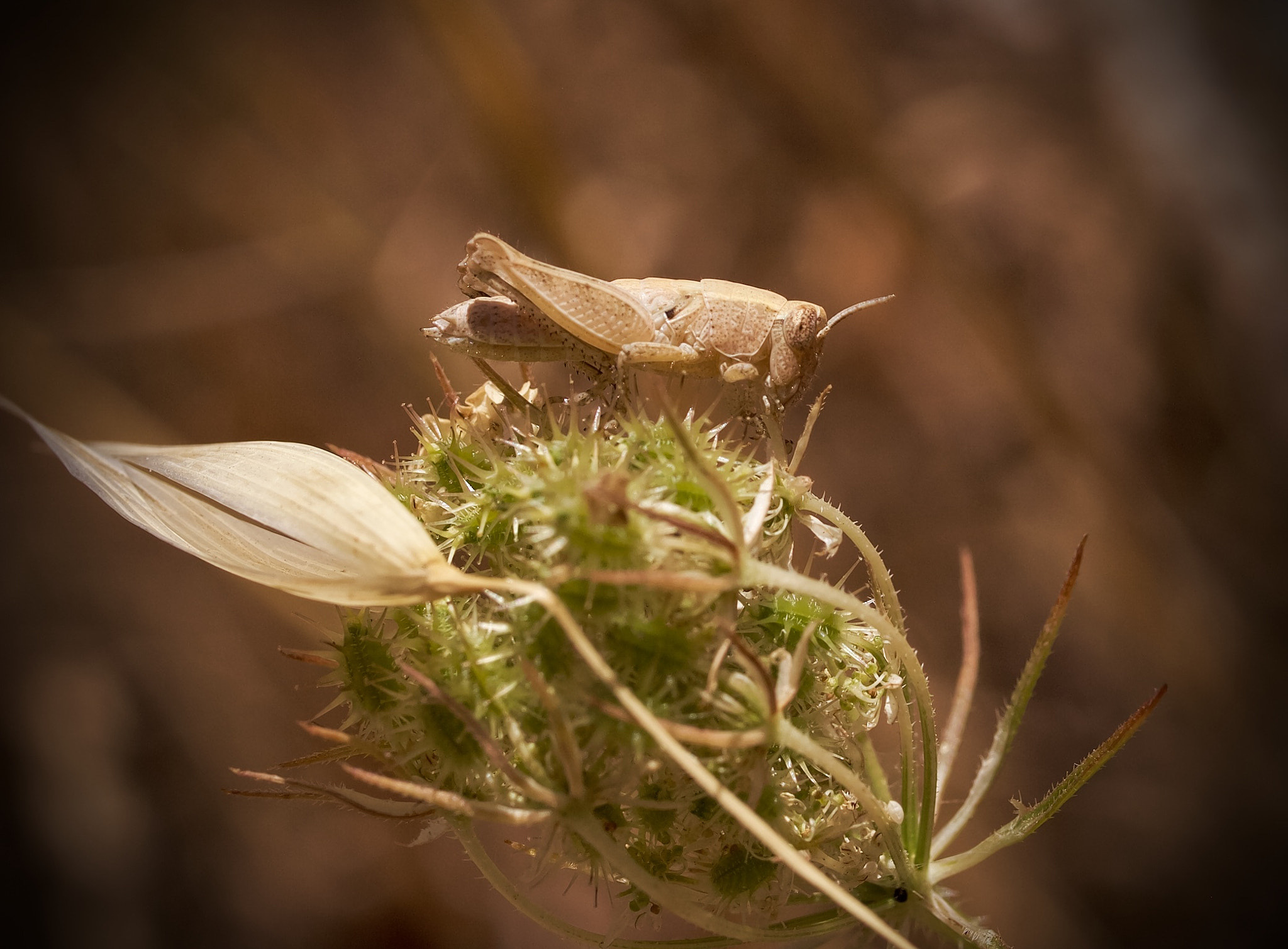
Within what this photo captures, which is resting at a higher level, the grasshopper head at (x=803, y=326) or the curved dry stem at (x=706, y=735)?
the grasshopper head at (x=803, y=326)

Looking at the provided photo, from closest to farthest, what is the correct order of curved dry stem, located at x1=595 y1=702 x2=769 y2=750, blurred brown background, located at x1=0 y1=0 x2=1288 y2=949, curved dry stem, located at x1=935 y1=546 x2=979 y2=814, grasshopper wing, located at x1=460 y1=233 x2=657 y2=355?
curved dry stem, located at x1=595 y1=702 x2=769 y2=750, curved dry stem, located at x1=935 y1=546 x2=979 y2=814, grasshopper wing, located at x1=460 y1=233 x2=657 y2=355, blurred brown background, located at x1=0 y1=0 x2=1288 y2=949

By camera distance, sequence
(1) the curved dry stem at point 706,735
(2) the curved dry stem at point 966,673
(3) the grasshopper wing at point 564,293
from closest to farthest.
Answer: (1) the curved dry stem at point 706,735, (2) the curved dry stem at point 966,673, (3) the grasshopper wing at point 564,293

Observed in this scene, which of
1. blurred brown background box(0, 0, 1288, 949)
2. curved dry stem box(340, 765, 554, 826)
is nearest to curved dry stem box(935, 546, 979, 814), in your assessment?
curved dry stem box(340, 765, 554, 826)

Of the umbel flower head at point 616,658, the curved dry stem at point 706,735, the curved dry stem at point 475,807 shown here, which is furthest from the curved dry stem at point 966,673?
the curved dry stem at point 475,807

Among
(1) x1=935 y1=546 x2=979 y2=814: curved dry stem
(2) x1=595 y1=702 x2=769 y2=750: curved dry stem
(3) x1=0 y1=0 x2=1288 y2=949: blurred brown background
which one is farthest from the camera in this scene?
(3) x1=0 y1=0 x2=1288 y2=949: blurred brown background

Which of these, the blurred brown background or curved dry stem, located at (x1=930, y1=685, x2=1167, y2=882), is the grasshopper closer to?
curved dry stem, located at (x1=930, y1=685, x2=1167, y2=882)

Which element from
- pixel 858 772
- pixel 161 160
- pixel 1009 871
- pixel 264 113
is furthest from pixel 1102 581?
pixel 161 160

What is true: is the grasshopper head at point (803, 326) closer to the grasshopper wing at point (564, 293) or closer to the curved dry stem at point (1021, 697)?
the grasshopper wing at point (564, 293)
